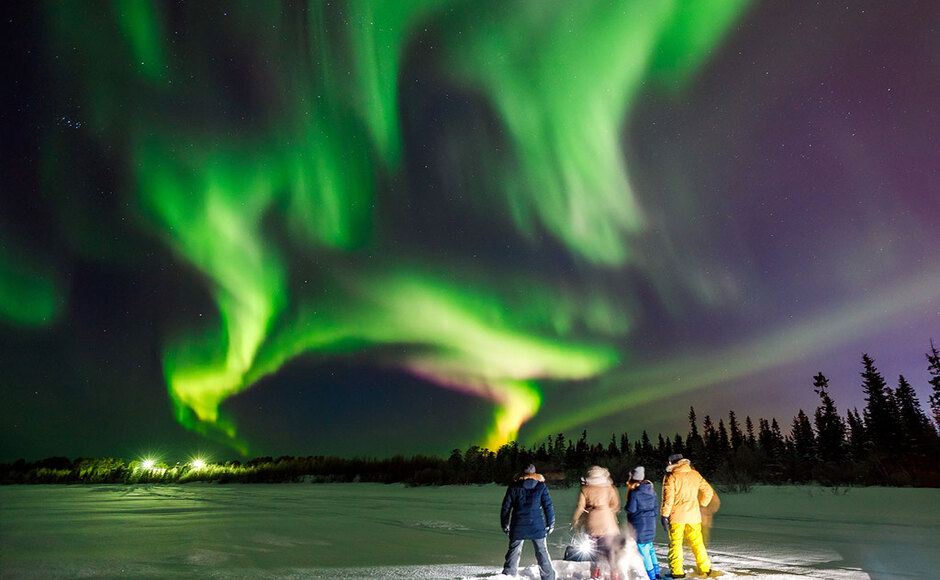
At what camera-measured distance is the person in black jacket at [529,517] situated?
759 centimetres

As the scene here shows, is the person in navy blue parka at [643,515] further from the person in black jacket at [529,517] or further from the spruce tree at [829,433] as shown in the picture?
the spruce tree at [829,433]

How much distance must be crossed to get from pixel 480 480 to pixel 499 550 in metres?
32.6

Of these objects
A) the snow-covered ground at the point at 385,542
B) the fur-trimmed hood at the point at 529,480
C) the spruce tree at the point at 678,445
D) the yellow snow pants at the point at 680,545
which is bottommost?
the snow-covered ground at the point at 385,542

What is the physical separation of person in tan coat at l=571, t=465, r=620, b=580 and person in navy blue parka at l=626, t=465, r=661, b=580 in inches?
18.3

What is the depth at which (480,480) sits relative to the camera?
43250 millimetres

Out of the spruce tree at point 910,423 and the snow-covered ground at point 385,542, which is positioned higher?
the spruce tree at point 910,423

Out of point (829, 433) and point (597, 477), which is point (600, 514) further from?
point (829, 433)

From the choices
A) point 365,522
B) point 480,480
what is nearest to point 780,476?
point 480,480

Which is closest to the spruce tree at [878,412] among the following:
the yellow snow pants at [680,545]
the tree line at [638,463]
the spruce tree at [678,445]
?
the tree line at [638,463]

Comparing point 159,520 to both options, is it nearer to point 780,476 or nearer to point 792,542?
point 792,542

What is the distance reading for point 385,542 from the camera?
12984 millimetres

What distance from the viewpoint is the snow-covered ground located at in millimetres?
9055

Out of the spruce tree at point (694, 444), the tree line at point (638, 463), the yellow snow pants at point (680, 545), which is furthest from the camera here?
the spruce tree at point (694, 444)

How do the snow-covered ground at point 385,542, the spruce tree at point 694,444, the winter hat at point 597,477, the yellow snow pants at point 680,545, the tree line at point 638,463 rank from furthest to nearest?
the spruce tree at point 694,444, the tree line at point 638,463, the snow-covered ground at point 385,542, the yellow snow pants at point 680,545, the winter hat at point 597,477
